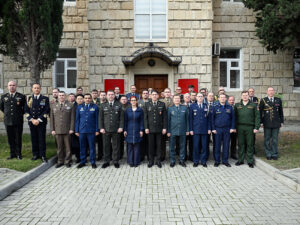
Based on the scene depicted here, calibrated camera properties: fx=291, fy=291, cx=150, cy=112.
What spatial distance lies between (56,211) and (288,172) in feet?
15.8

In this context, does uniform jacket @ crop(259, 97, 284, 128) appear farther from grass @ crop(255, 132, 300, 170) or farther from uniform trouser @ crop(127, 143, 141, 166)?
uniform trouser @ crop(127, 143, 141, 166)

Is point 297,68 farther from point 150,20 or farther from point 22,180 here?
point 22,180

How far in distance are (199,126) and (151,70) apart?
18.2ft

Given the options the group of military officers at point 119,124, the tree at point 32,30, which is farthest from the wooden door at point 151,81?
the group of military officers at point 119,124

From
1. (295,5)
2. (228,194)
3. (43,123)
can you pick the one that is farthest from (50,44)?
(295,5)

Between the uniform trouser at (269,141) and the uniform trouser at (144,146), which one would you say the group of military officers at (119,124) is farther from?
the uniform trouser at (144,146)

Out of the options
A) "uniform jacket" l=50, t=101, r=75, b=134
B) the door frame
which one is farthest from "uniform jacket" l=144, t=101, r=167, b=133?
the door frame

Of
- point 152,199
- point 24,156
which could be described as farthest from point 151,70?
point 152,199

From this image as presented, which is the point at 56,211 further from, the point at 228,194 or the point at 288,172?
the point at 288,172

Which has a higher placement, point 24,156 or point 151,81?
point 151,81

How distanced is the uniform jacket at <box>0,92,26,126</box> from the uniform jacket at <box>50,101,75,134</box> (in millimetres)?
864

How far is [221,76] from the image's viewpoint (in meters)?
14.4

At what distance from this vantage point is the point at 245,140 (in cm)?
766

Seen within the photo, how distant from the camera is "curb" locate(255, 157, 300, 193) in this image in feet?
18.0
